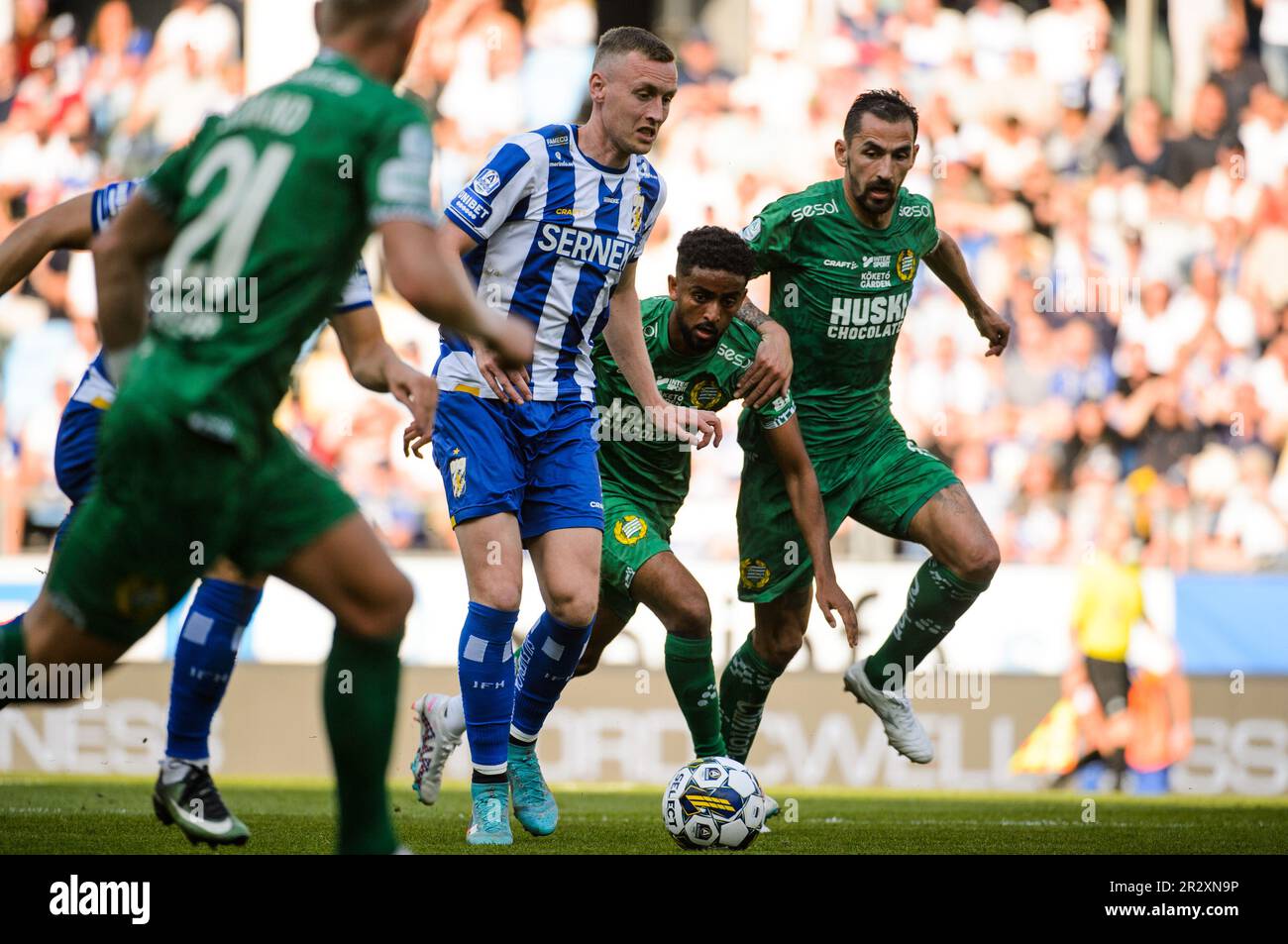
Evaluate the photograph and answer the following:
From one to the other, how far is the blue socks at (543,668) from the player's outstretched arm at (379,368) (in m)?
2.21

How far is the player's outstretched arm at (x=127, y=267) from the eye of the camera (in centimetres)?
433

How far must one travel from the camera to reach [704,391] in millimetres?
7586

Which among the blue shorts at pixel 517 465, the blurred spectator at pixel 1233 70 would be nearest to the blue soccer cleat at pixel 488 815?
the blue shorts at pixel 517 465

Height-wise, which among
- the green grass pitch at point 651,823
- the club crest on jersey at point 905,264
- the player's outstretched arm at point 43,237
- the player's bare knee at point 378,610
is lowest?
the green grass pitch at point 651,823

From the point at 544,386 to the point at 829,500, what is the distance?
1.94 meters

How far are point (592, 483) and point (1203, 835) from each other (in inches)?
126

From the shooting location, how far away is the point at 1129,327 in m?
14.5

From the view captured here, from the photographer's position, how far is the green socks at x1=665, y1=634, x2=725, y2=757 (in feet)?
24.1

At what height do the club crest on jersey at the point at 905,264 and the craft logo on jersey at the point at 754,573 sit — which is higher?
the club crest on jersey at the point at 905,264

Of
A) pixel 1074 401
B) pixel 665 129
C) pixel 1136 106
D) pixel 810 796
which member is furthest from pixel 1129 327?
pixel 810 796

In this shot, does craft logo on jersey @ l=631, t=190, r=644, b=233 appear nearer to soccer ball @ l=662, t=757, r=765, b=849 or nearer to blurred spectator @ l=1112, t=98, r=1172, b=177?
soccer ball @ l=662, t=757, r=765, b=849

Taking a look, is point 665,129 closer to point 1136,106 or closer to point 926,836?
point 1136,106

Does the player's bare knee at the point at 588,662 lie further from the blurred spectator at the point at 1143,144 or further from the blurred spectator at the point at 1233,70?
the blurred spectator at the point at 1233,70

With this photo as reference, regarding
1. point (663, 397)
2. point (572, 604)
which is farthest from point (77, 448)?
point (663, 397)
